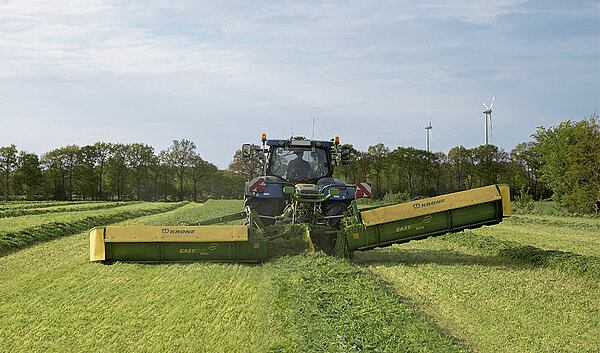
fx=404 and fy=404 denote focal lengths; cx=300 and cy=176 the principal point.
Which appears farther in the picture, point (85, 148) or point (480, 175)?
point (85, 148)

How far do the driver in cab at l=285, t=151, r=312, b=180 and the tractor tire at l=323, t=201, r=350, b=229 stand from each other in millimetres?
1104

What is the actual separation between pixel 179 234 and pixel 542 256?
6.31 meters

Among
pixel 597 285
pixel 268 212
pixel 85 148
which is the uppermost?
pixel 85 148

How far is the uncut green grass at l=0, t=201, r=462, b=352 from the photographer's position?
3.61 m

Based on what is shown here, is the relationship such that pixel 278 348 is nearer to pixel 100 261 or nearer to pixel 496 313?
pixel 496 313

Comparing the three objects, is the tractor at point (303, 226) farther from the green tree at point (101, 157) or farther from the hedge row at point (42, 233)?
the green tree at point (101, 157)

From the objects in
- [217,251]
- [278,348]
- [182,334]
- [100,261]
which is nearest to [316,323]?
[278,348]

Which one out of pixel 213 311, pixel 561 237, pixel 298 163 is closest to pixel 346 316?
pixel 213 311

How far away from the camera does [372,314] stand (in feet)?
13.6

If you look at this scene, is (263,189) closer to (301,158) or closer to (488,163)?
(301,158)

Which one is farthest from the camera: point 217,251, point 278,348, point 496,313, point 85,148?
point 85,148

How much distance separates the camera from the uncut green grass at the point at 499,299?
3.90 meters

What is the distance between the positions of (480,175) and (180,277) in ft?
142

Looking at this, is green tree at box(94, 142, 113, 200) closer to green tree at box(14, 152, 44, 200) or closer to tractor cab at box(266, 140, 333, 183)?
green tree at box(14, 152, 44, 200)
